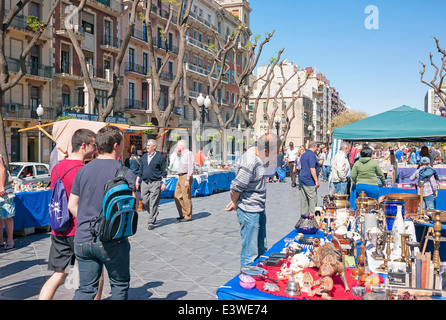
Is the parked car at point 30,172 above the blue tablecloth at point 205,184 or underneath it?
above

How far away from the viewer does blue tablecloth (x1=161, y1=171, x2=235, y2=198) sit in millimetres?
13672

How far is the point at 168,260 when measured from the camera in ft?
19.8

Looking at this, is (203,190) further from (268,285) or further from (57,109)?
(57,109)

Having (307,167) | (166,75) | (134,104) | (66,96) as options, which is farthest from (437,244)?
(166,75)

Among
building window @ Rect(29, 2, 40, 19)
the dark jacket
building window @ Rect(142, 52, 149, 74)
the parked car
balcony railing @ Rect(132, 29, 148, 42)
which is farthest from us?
building window @ Rect(142, 52, 149, 74)

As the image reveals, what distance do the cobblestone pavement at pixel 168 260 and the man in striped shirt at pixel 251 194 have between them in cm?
76

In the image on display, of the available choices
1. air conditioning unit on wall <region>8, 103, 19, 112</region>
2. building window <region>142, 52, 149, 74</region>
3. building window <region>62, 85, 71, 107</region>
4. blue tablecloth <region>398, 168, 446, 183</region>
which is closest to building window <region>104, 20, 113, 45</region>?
building window <region>142, 52, 149, 74</region>

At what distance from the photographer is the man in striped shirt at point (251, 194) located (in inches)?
169

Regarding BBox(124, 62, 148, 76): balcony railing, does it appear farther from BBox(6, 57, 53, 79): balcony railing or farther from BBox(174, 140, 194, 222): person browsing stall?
BBox(174, 140, 194, 222): person browsing stall

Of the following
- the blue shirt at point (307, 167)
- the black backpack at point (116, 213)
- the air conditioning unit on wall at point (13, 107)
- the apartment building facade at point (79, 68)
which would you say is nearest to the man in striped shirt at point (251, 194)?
the black backpack at point (116, 213)

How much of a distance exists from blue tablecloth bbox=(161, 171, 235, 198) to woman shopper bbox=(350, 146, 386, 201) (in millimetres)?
7157

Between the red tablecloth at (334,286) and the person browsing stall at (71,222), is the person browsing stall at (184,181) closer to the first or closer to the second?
the person browsing stall at (71,222)

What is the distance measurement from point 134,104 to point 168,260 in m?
31.0

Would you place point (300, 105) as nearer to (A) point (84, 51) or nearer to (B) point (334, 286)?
(A) point (84, 51)
